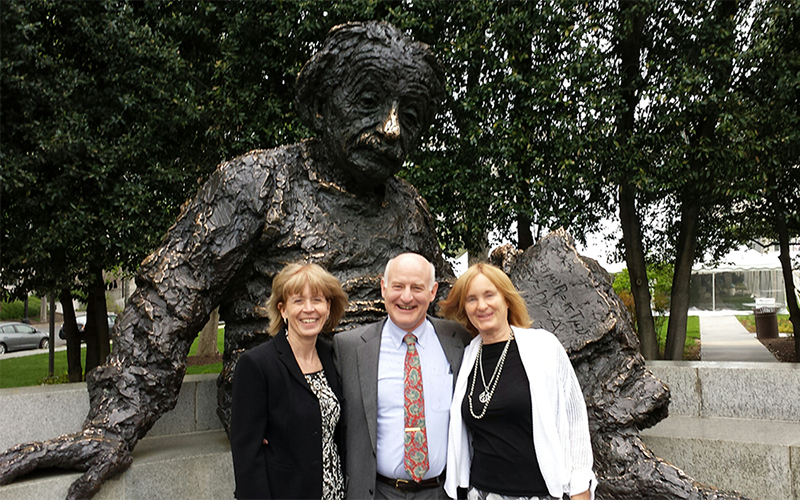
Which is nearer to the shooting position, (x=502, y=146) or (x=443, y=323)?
(x=443, y=323)

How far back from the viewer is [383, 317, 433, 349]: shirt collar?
7.55ft

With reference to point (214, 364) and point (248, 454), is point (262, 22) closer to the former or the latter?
point (248, 454)

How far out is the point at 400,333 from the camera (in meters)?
2.30

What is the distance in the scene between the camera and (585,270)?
2.94 m

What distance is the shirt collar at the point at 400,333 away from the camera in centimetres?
230

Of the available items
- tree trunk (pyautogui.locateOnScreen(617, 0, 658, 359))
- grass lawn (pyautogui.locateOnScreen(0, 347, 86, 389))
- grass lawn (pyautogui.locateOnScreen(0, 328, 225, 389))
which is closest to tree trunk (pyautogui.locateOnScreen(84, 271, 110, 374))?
grass lawn (pyautogui.locateOnScreen(0, 328, 225, 389))

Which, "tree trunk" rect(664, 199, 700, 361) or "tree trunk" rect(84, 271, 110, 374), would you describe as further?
"tree trunk" rect(664, 199, 700, 361)

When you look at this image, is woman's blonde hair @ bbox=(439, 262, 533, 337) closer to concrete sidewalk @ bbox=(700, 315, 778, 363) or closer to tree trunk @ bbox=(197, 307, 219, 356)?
concrete sidewalk @ bbox=(700, 315, 778, 363)

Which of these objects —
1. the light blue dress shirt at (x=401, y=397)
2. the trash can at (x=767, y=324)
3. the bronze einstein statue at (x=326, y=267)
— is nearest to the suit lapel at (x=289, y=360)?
the light blue dress shirt at (x=401, y=397)

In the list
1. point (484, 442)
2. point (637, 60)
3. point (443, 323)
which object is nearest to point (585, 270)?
point (443, 323)

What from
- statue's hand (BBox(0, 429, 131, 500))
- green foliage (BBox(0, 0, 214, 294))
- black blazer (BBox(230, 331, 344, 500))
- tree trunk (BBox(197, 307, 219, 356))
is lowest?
tree trunk (BBox(197, 307, 219, 356))

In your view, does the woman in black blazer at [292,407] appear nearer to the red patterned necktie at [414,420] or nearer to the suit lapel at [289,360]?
the suit lapel at [289,360]

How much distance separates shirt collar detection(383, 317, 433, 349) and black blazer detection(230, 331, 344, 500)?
381mm

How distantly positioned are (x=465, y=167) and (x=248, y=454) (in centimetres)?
568
